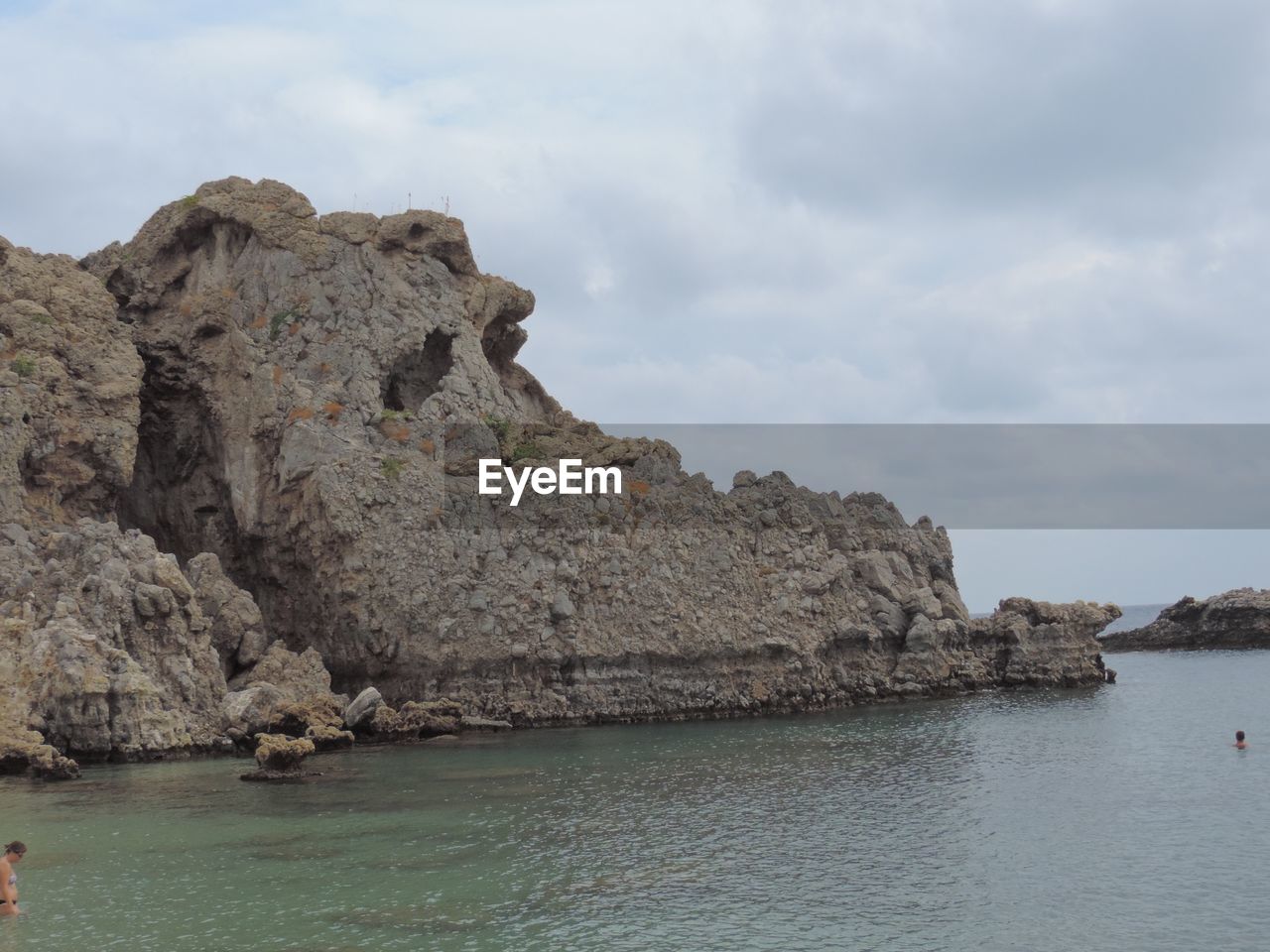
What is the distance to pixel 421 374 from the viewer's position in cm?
5819

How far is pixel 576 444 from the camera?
56.3 metres

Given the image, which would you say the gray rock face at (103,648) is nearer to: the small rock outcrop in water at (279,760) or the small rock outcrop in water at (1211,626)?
the small rock outcrop in water at (279,760)

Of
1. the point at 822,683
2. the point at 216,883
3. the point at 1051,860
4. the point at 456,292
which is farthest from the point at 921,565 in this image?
the point at 216,883

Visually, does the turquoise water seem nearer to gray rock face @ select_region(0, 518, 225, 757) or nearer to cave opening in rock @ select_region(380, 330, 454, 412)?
gray rock face @ select_region(0, 518, 225, 757)

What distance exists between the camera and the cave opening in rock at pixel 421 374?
57.2m

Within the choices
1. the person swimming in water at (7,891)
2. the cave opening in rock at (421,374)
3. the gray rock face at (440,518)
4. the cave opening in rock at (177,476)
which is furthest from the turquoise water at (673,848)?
the cave opening in rock at (421,374)

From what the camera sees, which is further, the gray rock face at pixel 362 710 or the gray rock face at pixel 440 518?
the gray rock face at pixel 440 518

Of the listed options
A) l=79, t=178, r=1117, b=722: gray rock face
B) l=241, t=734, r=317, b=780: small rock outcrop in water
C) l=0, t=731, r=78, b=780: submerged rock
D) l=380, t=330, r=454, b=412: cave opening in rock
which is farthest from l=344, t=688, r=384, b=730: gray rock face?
l=380, t=330, r=454, b=412: cave opening in rock

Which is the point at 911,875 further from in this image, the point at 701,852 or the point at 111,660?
the point at 111,660

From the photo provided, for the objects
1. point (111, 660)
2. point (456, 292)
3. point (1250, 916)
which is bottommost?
point (1250, 916)

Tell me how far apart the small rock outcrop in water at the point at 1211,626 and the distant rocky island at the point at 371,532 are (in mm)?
50576

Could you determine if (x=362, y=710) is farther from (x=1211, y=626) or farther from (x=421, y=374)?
(x=1211, y=626)

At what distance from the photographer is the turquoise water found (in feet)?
69.8

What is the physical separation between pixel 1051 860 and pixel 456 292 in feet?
135
